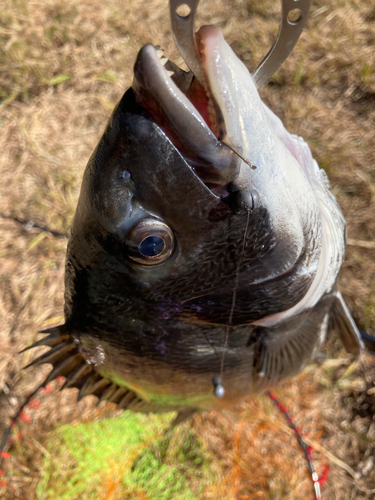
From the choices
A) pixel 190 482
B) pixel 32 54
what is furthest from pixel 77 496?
pixel 32 54

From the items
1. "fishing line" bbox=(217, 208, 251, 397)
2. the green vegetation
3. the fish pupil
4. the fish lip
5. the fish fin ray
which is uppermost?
the fish lip

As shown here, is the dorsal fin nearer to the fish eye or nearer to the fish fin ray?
the fish eye

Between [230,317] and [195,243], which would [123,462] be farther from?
[195,243]

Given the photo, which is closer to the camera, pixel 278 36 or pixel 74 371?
pixel 278 36

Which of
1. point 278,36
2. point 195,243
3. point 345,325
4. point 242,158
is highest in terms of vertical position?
point 278,36

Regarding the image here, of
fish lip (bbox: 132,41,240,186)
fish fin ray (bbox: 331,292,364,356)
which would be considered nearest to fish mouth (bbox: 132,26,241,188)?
fish lip (bbox: 132,41,240,186)

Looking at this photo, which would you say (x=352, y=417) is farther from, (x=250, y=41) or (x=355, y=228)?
(x=250, y=41)

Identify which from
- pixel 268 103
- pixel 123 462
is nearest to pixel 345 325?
pixel 123 462
